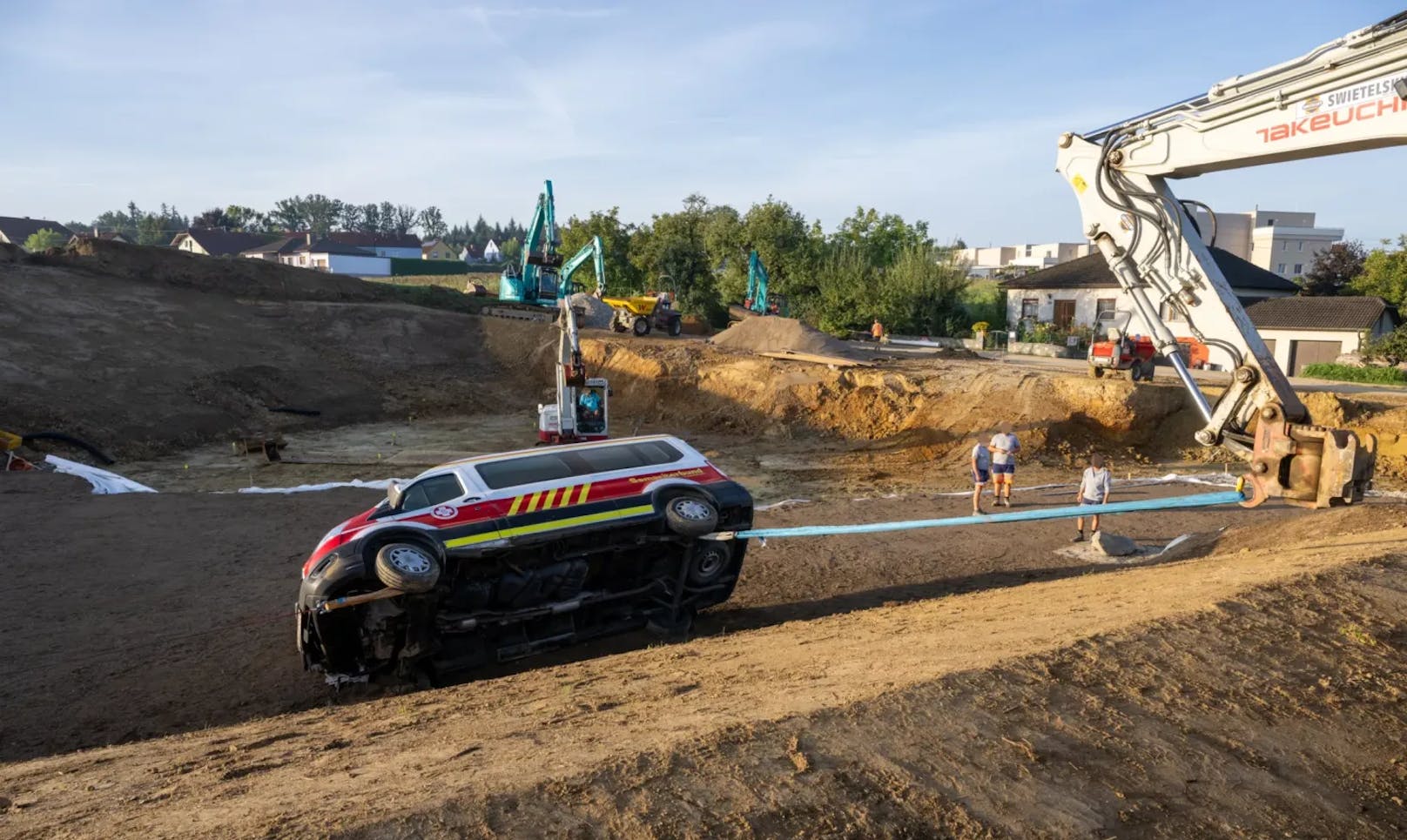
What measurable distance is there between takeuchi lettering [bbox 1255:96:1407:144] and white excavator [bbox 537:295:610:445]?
520 inches

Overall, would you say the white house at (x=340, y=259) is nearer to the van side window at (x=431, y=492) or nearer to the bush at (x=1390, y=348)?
the bush at (x=1390, y=348)

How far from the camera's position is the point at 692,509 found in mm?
9875

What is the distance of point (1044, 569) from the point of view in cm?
1264

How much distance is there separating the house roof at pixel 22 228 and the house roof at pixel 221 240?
1498 centimetres

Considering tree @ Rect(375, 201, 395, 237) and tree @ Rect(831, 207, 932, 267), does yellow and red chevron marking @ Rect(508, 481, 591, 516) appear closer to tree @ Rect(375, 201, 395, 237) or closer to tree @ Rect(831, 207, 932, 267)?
tree @ Rect(831, 207, 932, 267)

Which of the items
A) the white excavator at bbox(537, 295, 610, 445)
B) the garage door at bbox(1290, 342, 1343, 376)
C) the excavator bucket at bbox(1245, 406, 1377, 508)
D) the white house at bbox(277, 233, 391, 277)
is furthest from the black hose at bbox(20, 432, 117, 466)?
the white house at bbox(277, 233, 391, 277)

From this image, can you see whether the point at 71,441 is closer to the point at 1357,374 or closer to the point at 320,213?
the point at 1357,374

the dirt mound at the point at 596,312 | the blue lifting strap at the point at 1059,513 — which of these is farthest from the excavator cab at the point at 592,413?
the dirt mound at the point at 596,312

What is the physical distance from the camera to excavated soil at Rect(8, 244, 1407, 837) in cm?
459

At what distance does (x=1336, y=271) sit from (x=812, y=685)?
2068 inches

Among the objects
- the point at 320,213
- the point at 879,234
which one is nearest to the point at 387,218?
the point at 320,213

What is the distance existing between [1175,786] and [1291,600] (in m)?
3.78

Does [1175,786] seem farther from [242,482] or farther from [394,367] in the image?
[394,367]

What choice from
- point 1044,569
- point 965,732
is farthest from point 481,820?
point 1044,569
